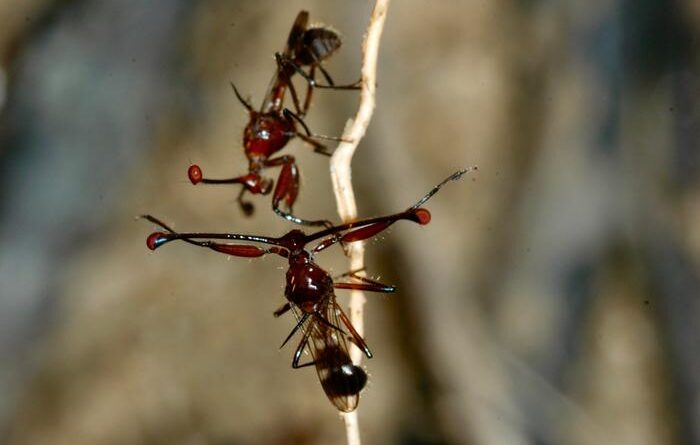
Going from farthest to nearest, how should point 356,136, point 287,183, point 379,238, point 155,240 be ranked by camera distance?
point 379,238 < point 287,183 < point 155,240 < point 356,136

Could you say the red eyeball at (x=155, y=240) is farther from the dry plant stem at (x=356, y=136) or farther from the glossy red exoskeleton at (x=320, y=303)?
the dry plant stem at (x=356, y=136)

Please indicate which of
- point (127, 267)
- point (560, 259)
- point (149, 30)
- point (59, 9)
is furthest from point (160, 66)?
point (560, 259)

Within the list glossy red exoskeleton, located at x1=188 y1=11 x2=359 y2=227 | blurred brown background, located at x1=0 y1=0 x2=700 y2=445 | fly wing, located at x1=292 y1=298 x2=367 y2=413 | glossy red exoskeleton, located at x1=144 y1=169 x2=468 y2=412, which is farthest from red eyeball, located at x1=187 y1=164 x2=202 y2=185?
blurred brown background, located at x1=0 y1=0 x2=700 y2=445

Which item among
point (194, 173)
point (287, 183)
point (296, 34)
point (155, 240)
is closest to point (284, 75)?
point (296, 34)

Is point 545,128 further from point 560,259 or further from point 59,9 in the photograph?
point 59,9

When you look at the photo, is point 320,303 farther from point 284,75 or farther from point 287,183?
point 284,75

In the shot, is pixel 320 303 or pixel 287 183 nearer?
pixel 320 303

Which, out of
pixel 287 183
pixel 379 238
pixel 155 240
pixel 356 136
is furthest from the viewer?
pixel 379 238

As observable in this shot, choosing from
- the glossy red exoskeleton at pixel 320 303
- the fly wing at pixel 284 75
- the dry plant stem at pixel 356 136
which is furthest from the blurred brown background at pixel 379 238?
the dry plant stem at pixel 356 136
